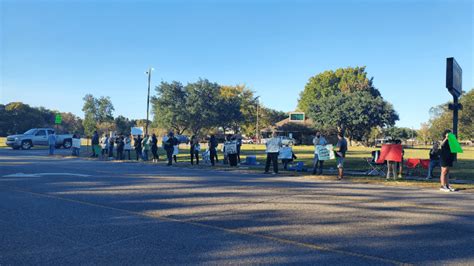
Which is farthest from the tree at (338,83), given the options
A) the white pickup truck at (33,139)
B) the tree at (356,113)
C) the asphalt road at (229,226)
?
the asphalt road at (229,226)

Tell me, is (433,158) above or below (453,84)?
below

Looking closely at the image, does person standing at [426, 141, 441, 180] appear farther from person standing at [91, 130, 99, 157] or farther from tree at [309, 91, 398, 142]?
tree at [309, 91, 398, 142]

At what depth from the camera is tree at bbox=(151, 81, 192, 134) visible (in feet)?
205

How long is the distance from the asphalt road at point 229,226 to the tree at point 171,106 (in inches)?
2040

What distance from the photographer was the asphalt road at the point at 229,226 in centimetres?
489

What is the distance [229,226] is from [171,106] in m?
57.7

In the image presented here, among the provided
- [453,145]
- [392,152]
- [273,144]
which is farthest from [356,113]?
[453,145]

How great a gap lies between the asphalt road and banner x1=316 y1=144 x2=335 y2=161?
16.6 ft

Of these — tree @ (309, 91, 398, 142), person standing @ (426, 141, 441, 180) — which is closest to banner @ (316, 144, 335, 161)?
person standing @ (426, 141, 441, 180)

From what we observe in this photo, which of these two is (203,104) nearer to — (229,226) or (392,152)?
(392,152)

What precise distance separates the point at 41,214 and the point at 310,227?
507cm

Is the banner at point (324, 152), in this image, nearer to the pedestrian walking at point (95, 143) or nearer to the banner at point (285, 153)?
the banner at point (285, 153)

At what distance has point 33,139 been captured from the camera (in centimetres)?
3578

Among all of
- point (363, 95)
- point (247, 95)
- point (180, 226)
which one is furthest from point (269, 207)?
point (247, 95)
